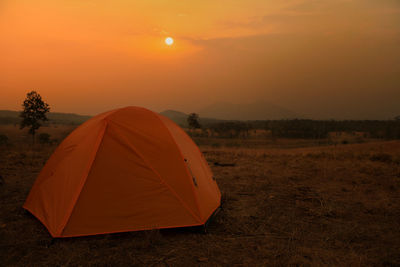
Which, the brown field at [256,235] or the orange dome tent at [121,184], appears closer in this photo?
the brown field at [256,235]

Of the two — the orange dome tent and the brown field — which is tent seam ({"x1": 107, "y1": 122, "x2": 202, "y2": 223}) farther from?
the brown field

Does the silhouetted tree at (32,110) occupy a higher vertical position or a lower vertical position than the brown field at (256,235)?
higher

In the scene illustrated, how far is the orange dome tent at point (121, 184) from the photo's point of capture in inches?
172

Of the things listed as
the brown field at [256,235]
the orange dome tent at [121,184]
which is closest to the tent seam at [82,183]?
the orange dome tent at [121,184]

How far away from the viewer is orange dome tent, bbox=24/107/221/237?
4375 mm

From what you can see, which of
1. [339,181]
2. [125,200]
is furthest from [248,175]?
[125,200]

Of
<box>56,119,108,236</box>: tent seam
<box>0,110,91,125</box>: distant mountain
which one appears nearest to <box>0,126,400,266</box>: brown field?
<box>56,119,108,236</box>: tent seam

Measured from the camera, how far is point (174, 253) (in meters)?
4.02

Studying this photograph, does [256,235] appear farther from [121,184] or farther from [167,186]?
[121,184]

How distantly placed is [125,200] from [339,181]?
7980 millimetres

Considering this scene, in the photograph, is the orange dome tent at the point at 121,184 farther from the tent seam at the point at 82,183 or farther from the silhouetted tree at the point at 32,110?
the silhouetted tree at the point at 32,110

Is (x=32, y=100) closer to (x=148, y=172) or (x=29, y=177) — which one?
(x=29, y=177)

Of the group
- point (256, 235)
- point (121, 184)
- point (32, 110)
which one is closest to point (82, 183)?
point (121, 184)

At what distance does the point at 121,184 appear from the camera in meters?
4.61
